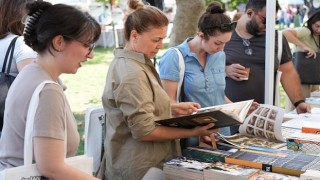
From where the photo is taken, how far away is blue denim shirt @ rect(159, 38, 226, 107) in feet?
6.89

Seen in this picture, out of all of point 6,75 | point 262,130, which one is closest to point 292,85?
point 262,130

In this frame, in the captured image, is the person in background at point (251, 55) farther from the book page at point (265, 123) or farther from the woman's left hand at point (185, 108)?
the woman's left hand at point (185, 108)

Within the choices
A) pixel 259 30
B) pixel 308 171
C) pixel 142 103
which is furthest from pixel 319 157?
pixel 259 30

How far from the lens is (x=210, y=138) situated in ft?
6.35

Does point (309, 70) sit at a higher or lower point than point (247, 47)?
lower

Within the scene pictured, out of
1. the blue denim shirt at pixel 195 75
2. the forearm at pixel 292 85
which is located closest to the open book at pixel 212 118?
the blue denim shirt at pixel 195 75

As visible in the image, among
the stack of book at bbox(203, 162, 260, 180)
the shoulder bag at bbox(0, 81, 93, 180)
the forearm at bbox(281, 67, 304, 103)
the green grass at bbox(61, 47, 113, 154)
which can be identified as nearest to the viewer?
the shoulder bag at bbox(0, 81, 93, 180)

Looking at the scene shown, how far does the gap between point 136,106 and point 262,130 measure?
76 cm

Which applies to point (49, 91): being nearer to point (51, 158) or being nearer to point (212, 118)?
point (51, 158)

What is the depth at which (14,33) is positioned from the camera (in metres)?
2.16

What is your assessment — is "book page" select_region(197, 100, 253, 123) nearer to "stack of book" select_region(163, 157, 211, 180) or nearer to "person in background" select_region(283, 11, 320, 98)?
"stack of book" select_region(163, 157, 211, 180)

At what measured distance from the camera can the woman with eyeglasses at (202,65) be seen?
2098 millimetres

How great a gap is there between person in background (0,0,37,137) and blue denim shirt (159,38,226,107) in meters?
0.65

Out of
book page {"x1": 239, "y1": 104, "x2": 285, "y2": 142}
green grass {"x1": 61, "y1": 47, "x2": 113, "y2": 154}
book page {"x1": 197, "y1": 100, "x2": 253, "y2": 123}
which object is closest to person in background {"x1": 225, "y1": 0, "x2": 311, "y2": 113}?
book page {"x1": 239, "y1": 104, "x2": 285, "y2": 142}
